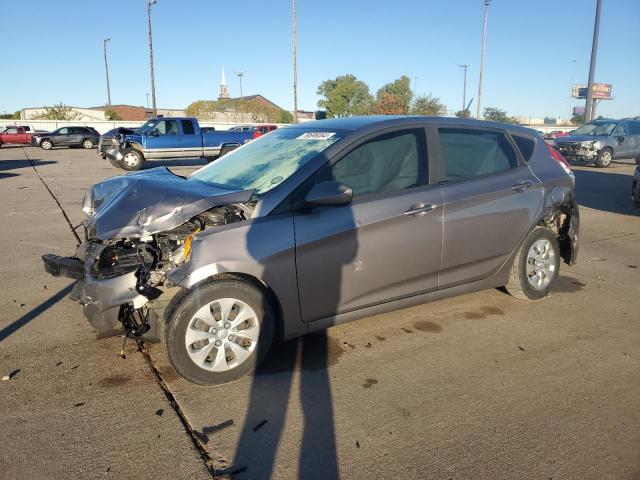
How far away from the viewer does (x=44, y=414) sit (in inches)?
118

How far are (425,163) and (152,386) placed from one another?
2.59m

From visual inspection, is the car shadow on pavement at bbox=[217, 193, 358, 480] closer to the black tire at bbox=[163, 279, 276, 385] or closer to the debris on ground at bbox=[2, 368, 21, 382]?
the black tire at bbox=[163, 279, 276, 385]

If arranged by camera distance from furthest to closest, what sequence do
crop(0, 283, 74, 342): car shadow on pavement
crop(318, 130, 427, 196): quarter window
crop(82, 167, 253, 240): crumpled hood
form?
crop(0, 283, 74, 342): car shadow on pavement, crop(318, 130, 427, 196): quarter window, crop(82, 167, 253, 240): crumpled hood

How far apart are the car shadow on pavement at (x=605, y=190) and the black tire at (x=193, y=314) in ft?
29.5

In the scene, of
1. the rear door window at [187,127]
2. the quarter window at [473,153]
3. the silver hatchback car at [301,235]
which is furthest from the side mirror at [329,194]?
the rear door window at [187,127]

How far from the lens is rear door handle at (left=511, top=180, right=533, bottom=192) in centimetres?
453

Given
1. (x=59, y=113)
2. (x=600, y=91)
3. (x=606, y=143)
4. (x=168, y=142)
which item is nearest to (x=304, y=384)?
(x=168, y=142)

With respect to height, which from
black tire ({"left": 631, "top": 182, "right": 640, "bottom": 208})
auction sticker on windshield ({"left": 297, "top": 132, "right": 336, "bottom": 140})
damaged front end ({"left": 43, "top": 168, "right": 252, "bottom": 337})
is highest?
auction sticker on windshield ({"left": 297, "top": 132, "right": 336, "bottom": 140})

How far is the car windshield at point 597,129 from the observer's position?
1897 centimetres

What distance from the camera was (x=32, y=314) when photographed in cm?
454

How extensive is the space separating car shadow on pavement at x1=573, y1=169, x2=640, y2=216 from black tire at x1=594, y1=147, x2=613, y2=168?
0.48 metres

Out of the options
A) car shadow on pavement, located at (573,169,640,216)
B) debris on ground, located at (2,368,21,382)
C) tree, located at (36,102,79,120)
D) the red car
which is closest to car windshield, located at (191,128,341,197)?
debris on ground, located at (2,368,21,382)

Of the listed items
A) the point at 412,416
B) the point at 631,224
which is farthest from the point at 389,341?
the point at 631,224

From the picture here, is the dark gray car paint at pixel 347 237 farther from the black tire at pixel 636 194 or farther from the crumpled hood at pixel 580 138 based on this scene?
the crumpled hood at pixel 580 138
